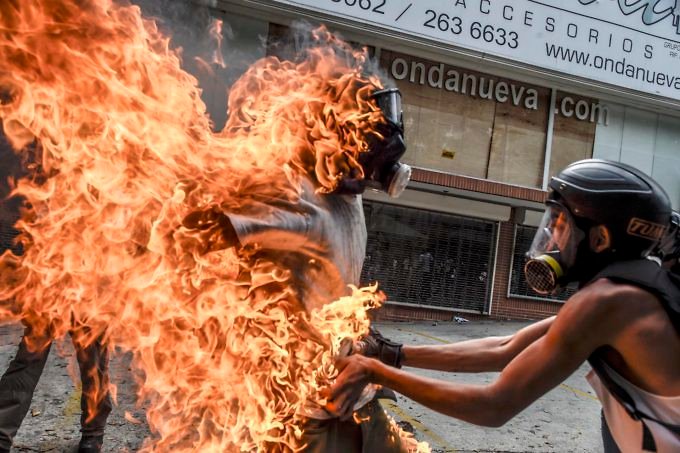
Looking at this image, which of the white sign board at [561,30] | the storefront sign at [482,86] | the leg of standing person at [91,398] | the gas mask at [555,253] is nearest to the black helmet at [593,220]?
the gas mask at [555,253]

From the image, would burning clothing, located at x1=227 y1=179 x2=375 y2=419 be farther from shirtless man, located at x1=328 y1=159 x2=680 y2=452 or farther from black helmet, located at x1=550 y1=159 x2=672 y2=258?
black helmet, located at x1=550 y1=159 x2=672 y2=258

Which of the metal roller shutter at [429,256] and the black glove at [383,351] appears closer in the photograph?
the black glove at [383,351]

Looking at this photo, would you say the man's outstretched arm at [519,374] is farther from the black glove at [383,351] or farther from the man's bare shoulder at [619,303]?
the black glove at [383,351]

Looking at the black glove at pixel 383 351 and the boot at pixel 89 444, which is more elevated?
the black glove at pixel 383 351

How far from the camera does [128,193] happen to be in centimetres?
295

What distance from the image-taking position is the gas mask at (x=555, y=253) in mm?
2355

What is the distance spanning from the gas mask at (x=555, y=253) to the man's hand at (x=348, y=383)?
0.73m

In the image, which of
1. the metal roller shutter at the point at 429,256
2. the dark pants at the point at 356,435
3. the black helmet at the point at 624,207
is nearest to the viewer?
the black helmet at the point at 624,207

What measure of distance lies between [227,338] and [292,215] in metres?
0.65

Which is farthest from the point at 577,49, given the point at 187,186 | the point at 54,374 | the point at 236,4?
the point at 187,186

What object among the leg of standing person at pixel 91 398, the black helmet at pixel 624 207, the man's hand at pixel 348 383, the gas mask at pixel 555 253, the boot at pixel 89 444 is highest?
the black helmet at pixel 624 207

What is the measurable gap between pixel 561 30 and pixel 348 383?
13.5 meters

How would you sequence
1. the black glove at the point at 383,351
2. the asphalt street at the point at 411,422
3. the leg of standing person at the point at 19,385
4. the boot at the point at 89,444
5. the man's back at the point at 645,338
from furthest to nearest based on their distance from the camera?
the asphalt street at the point at 411,422 < the boot at the point at 89,444 < the leg of standing person at the point at 19,385 < the black glove at the point at 383,351 < the man's back at the point at 645,338

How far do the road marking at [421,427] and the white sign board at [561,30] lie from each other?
822cm
